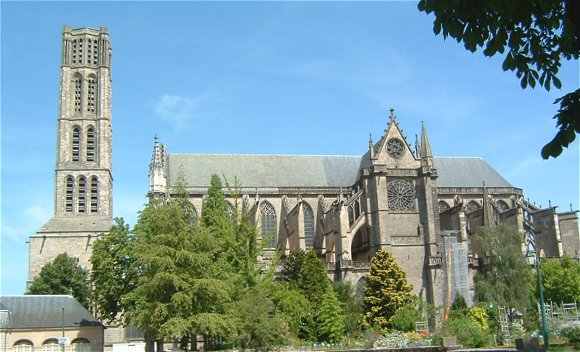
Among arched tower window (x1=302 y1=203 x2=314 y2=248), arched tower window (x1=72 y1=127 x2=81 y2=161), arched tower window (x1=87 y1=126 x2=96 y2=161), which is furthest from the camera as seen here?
arched tower window (x1=87 y1=126 x2=96 y2=161)

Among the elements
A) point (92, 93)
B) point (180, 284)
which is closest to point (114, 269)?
point (180, 284)

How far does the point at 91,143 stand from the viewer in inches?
2431

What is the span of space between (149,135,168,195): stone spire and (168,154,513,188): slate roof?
1.84 meters

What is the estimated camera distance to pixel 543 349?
21.8m

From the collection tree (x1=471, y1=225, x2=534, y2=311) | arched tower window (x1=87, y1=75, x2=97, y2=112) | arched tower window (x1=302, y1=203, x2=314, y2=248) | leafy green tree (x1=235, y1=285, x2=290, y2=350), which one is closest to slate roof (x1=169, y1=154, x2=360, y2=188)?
arched tower window (x1=302, y1=203, x2=314, y2=248)

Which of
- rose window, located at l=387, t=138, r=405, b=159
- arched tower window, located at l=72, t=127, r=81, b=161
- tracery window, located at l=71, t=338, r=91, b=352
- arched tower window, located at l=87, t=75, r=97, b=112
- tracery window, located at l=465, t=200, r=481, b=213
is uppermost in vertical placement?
arched tower window, located at l=87, t=75, r=97, b=112

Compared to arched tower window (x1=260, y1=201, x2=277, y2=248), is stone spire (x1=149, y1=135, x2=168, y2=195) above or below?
above

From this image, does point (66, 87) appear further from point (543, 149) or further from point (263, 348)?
point (543, 149)

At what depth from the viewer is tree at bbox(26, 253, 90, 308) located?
50.3 meters

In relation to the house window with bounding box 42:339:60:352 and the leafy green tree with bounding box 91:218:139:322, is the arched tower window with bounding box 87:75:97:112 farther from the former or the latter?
the house window with bounding box 42:339:60:352

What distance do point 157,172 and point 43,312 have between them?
1729 centimetres

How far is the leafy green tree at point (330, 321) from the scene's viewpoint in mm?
39938

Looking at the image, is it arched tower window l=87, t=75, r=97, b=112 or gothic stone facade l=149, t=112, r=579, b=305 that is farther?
arched tower window l=87, t=75, r=97, b=112

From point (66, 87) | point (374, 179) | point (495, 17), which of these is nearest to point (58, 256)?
point (66, 87)
